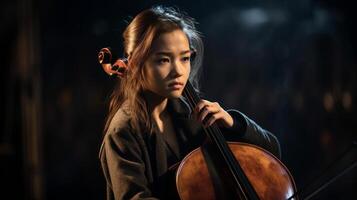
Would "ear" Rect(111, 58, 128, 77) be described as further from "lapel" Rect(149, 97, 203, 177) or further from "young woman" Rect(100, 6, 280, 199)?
"lapel" Rect(149, 97, 203, 177)

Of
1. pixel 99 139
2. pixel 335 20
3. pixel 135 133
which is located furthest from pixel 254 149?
pixel 335 20

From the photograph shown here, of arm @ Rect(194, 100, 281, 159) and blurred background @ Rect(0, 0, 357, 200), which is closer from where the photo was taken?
arm @ Rect(194, 100, 281, 159)

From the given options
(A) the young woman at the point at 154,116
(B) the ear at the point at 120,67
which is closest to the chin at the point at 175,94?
(A) the young woman at the point at 154,116

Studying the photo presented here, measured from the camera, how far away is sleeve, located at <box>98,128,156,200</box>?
37.9 inches

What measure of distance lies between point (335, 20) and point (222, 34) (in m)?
0.42

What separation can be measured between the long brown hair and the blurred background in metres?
0.06

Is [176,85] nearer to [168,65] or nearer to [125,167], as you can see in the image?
[168,65]

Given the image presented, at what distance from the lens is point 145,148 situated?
3.37ft

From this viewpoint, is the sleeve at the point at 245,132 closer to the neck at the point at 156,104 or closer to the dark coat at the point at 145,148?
the dark coat at the point at 145,148

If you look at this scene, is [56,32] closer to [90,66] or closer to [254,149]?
[90,66]

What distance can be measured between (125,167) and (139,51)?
10.0 inches

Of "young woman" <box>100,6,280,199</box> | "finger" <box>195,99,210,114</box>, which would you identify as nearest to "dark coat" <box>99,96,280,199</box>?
"young woman" <box>100,6,280,199</box>

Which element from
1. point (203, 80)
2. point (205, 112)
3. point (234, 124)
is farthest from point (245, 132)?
point (203, 80)

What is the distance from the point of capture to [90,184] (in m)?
1.22
